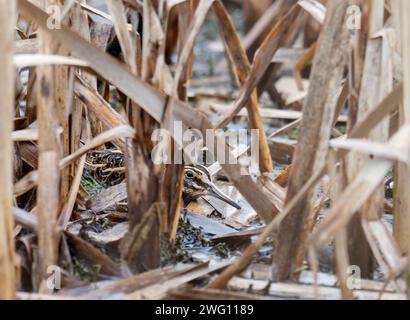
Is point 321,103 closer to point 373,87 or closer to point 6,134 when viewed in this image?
point 373,87

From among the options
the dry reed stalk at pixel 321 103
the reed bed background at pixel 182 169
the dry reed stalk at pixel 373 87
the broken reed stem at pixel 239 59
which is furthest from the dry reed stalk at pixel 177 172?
the dry reed stalk at pixel 373 87

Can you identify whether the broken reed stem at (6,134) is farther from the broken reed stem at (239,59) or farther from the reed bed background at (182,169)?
the broken reed stem at (239,59)

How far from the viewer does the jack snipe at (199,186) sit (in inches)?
102

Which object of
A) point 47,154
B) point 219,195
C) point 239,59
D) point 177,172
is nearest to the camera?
point 47,154

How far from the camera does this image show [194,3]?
6.81ft

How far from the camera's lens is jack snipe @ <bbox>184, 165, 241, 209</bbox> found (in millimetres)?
2598

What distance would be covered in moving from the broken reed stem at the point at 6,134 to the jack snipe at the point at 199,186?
3.34ft

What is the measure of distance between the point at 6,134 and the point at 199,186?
111 cm

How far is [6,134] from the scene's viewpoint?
5.16ft

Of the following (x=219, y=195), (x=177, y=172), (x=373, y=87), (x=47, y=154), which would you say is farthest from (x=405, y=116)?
(x=219, y=195)

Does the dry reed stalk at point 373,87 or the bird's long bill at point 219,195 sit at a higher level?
the dry reed stalk at point 373,87

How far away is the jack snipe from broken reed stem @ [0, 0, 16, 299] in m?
1.02
